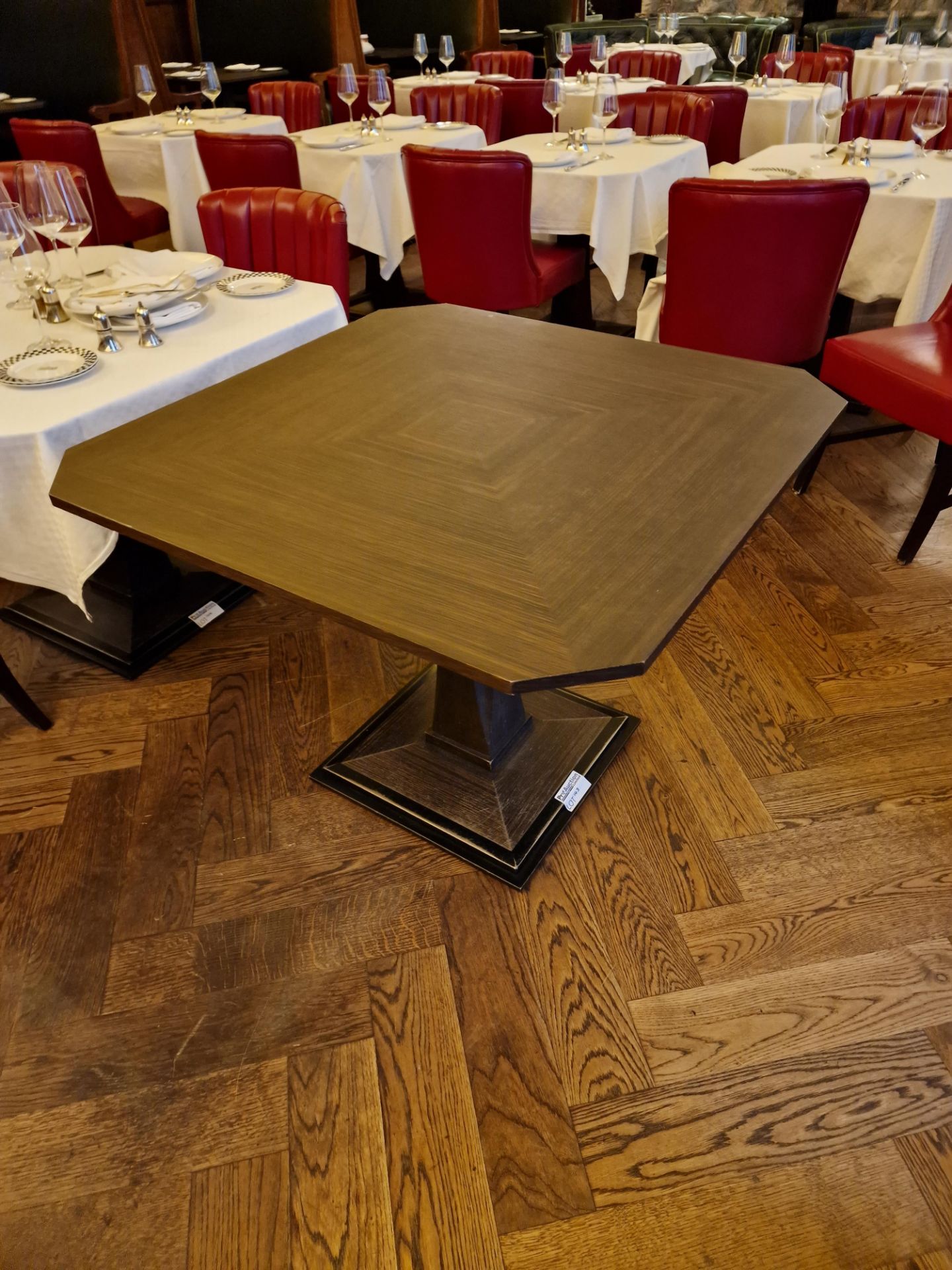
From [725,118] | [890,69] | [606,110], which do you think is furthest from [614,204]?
[890,69]

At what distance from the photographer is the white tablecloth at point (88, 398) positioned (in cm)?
130

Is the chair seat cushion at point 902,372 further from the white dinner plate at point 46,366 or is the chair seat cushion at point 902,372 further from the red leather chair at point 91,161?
the red leather chair at point 91,161

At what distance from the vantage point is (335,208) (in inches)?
74.1

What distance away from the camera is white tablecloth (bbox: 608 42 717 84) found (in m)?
5.21

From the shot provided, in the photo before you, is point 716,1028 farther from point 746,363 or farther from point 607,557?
point 746,363

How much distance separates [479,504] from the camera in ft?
3.28

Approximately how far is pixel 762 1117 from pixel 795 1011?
0.57ft

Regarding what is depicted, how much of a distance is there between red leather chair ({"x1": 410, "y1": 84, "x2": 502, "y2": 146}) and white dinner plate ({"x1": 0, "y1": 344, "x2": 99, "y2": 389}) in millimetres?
3379

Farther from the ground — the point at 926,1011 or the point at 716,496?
the point at 716,496

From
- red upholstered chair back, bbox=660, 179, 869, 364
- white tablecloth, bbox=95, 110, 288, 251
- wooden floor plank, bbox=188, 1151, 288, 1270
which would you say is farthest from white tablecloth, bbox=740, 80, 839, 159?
wooden floor plank, bbox=188, 1151, 288, 1270

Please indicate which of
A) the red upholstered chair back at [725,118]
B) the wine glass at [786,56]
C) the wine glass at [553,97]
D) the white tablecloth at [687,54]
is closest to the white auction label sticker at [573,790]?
the wine glass at [553,97]

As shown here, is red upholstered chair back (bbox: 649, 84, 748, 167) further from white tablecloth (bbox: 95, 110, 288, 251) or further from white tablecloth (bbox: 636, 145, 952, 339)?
white tablecloth (bbox: 95, 110, 288, 251)

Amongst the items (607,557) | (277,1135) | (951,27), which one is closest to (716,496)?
(607,557)

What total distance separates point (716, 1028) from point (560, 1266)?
15.3 inches
